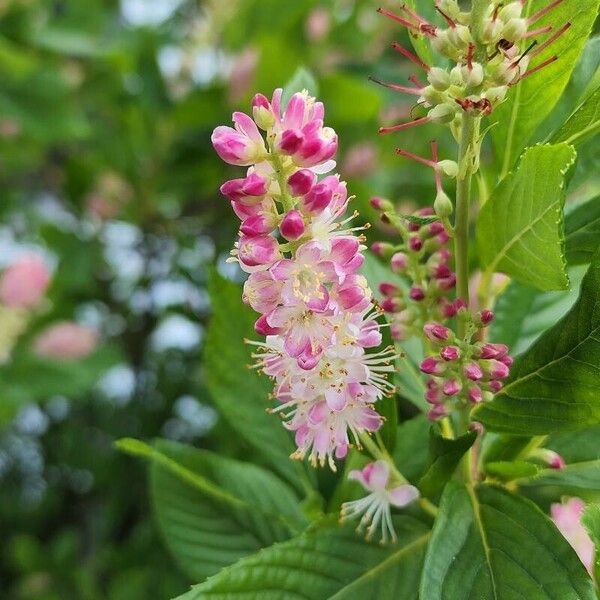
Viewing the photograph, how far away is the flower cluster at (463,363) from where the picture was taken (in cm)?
72

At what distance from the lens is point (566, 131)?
2.38ft

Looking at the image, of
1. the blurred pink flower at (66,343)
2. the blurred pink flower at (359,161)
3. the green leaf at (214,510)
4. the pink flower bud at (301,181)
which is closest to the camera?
the pink flower bud at (301,181)

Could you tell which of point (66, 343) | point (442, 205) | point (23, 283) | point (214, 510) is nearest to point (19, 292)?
point (23, 283)

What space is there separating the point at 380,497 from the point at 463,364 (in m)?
0.16

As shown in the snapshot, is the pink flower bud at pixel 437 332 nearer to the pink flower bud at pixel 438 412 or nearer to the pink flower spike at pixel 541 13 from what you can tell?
the pink flower bud at pixel 438 412

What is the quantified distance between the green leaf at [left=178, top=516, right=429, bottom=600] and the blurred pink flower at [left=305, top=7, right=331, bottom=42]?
163 cm

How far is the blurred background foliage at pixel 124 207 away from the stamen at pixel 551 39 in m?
1.18

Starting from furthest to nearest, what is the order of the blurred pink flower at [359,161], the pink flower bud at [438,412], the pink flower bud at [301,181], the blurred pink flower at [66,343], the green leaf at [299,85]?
the blurred pink flower at [66,343] < the blurred pink flower at [359,161] < the green leaf at [299,85] < the pink flower bud at [438,412] < the pink flower bud at [301,181]

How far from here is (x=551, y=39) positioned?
70cm

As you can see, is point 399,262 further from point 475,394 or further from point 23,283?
point 23,283

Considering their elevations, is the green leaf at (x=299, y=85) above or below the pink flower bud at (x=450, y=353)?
above

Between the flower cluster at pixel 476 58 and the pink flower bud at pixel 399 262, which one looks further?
the pink flower bud at pixel 399 262

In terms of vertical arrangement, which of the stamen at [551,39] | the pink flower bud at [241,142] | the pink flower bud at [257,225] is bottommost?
the pink flower bud at [257,225]

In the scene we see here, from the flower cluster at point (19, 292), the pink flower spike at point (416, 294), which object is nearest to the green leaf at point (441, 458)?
the pink flower spike at point (416, 294)
